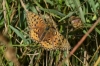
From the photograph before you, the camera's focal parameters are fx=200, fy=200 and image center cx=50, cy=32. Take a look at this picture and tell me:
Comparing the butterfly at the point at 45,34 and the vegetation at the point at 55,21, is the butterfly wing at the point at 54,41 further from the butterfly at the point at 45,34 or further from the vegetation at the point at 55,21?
the vegetation at the point at 55,21

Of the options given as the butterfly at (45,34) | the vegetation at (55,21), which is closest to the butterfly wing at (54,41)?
the butterfly at (45,34)

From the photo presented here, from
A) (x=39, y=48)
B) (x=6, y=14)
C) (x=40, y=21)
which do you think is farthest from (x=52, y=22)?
(x=6, y=14)

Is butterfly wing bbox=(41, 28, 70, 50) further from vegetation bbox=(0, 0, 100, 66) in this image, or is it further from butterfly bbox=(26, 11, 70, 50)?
vegetation bbox=(0, 0, 100, 66)

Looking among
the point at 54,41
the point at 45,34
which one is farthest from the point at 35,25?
the point at 54,41

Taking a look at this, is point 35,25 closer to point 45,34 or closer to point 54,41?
point 45,34

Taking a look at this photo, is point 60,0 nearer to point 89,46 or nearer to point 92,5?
point 92,5
